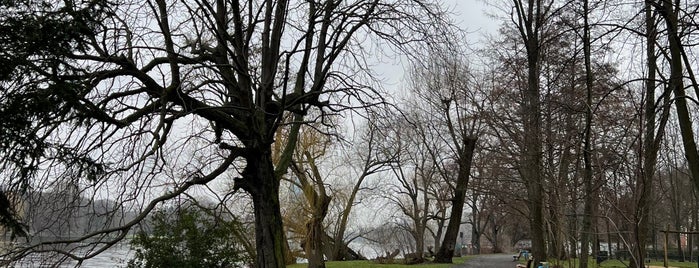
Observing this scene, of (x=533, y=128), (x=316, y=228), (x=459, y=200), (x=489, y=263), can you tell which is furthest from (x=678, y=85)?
(x=489, y=263)

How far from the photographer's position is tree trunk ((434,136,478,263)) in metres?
28.0

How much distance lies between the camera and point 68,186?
26.1 ft

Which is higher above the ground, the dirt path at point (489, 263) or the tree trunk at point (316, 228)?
the tree trunk at point (316, 228)

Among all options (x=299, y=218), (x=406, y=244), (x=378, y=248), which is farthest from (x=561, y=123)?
(x=406, y=244)

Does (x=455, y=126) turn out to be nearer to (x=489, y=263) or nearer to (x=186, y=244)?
(x=489, y=263)

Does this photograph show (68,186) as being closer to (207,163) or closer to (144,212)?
(144,212)

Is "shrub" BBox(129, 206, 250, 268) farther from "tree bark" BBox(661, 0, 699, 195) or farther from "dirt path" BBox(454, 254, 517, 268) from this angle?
"dirt path" BBox(454, 254, 517, 268)

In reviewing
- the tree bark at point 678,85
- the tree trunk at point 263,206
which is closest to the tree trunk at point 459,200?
the tree trunk at point 263,206

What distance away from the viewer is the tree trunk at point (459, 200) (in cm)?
2798

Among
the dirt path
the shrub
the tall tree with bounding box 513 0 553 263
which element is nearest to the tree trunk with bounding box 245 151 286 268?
the shrub

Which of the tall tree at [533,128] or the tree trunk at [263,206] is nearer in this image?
the tree trunk at [263,206]

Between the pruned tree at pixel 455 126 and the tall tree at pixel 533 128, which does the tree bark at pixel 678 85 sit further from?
the pruned tree at pixel 455 126

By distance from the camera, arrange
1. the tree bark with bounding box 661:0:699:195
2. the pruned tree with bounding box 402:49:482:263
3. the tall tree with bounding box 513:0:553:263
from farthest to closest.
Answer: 1. the pruned tree with bounding box 402:49:482:263
2. the tall tree with bounding box 513:0:553:263
3. the tree bark with bounding box 661:0:699:195

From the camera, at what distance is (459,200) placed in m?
29.0
